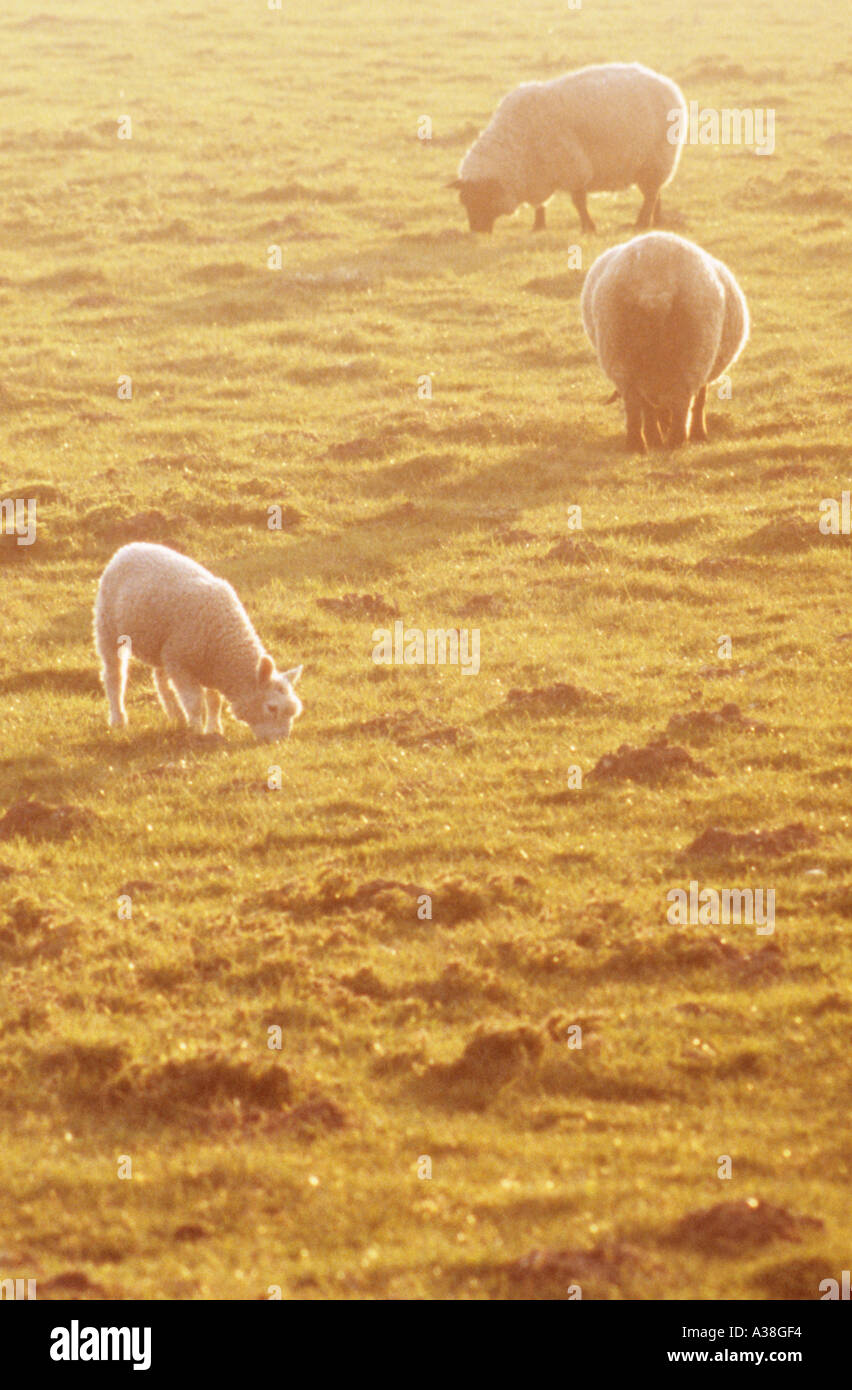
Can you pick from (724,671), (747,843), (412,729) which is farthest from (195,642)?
(747,843)

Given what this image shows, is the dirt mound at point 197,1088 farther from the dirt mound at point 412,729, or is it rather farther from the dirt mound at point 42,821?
the dirt mound at point 412,729

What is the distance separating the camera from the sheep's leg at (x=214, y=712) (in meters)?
11.9

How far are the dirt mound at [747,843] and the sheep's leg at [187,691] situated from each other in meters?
3.91

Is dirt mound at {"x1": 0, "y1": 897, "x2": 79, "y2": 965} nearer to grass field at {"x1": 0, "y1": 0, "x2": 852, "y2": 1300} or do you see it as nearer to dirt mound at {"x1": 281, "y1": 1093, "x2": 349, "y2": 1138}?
grass field at {"x1": 0, "y1": 0, "x2": 852, "y2": 1300}

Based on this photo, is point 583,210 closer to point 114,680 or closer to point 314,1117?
point 114,680

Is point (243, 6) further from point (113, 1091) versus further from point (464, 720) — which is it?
point (113, 1091)

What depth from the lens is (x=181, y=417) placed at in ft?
64.3

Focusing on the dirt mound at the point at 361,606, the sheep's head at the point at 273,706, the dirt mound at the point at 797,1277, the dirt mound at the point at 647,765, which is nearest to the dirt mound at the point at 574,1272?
the dirt mound at the point at 797,1277

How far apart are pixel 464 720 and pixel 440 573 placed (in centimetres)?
332

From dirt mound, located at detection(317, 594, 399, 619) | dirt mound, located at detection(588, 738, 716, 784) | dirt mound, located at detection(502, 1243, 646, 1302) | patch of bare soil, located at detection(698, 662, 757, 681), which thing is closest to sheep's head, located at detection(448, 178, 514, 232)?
dirt mound, located at detection(317, 594, 399, 619)

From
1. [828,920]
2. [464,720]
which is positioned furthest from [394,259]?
[828,920]

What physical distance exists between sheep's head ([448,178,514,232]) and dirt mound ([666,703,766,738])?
671 inches

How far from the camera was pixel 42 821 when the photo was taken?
1032cm

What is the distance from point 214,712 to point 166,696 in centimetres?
39
